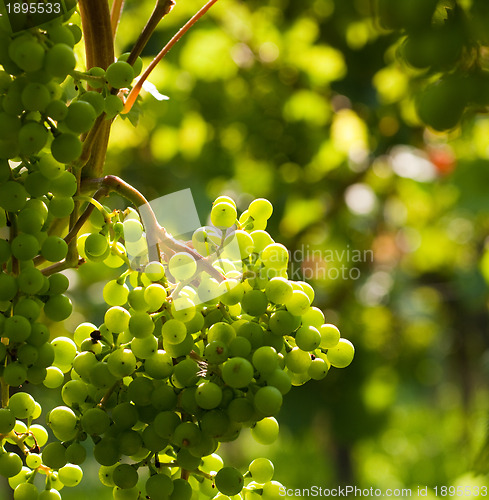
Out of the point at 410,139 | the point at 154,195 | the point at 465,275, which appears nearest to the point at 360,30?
the point at 410,139

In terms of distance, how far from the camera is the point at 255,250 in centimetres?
50

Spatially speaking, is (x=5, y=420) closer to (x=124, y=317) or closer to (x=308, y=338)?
(x=124, y=317)

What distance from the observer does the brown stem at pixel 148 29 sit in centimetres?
48

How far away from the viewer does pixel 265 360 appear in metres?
0.43

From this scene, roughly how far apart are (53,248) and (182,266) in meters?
0.09

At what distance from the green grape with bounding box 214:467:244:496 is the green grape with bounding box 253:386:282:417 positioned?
0.06m

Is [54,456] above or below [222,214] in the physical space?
below

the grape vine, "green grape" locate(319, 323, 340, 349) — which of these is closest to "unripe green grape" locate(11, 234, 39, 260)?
the grape vine

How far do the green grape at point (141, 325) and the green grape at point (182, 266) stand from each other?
0.04 metres

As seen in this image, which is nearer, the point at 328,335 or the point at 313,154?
the point at 328,335

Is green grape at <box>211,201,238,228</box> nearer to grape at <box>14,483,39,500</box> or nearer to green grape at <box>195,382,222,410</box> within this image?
green grape at <box>195,382,222,410</box>

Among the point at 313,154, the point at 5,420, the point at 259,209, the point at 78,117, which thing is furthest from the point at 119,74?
the point at 313,154

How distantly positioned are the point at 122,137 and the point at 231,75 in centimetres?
35

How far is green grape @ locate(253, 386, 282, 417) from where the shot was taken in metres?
0.42
